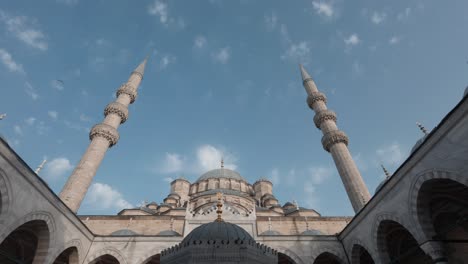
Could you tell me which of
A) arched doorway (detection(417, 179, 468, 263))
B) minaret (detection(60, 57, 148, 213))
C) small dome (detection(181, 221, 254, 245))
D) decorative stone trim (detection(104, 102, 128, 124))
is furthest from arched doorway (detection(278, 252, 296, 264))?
decorative stone trim (detection(104, 102, 128, 124))

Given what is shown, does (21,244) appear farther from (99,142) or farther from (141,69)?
(141,69)

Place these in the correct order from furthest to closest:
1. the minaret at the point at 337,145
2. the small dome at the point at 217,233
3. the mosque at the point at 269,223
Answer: the minaret at the point at 337,145 < the mosque at the point at 269,223 < the small dome at the point at 217,233

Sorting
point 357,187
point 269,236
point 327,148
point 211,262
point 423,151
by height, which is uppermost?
point 327,148

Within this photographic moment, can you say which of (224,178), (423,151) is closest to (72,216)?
(423,151)

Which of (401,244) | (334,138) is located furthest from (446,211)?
(334,138)

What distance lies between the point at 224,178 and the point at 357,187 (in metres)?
17.0

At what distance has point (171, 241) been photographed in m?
14.3

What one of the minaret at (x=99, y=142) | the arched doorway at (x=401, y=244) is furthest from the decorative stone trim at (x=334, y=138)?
the minaret at (x=99, y=142)

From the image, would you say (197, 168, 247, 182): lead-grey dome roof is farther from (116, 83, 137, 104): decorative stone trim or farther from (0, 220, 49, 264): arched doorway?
(0, 220, 49, 264): arched doorway

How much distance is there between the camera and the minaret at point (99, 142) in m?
16.4

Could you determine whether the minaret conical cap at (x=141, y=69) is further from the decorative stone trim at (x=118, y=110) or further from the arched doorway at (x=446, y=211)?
the arched doorway at (x=446, y=211)

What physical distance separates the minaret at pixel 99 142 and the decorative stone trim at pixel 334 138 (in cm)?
1664

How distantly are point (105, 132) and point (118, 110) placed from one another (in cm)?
269

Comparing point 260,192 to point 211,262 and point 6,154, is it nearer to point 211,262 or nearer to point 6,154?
point 6,154
